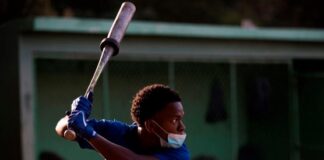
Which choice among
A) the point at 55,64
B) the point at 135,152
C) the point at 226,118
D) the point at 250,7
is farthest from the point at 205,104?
the point at 250,7

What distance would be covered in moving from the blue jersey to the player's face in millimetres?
101

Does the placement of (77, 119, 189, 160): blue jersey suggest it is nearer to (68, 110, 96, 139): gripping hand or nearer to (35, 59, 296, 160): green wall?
(68, 110, 96, 139): gripping hand

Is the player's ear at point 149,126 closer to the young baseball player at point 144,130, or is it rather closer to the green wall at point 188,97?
the young baseball player at point 144,130

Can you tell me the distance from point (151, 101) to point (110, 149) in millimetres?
372

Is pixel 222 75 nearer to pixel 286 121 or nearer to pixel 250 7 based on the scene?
pixel 286 121

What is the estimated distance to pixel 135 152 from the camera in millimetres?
3850

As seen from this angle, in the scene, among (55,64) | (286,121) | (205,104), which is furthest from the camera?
(286,121)

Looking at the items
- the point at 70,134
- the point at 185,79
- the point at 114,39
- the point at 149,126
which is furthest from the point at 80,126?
the point at 185,79

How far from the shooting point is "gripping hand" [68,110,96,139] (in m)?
3.62

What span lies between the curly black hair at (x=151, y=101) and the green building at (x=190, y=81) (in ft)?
15.0

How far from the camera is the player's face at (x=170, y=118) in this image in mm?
3838

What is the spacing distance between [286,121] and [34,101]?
4.29 m

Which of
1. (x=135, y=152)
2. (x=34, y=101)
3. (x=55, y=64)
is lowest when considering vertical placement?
(x=135, y=152)

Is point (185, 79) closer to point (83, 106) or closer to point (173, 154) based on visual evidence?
point (173, 154)
